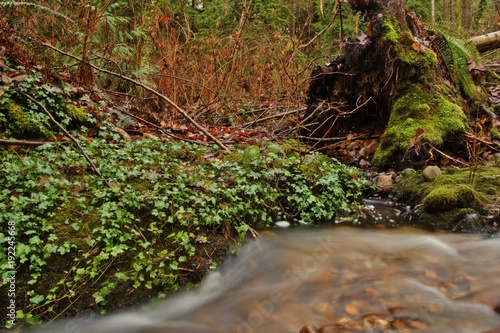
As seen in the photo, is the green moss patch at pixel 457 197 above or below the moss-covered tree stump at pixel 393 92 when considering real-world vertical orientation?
below

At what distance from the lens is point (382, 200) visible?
4.59m

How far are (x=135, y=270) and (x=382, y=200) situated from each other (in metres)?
3.14

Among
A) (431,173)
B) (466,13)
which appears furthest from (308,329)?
(466,13)

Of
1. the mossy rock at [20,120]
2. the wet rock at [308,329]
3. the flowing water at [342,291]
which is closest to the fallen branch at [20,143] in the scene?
the mossy rock at [20,120]

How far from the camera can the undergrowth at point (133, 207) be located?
2545 millimetres

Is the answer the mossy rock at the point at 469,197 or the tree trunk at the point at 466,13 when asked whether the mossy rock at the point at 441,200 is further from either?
the tree trunk at the point at 466,13

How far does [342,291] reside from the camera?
2654 millimetres

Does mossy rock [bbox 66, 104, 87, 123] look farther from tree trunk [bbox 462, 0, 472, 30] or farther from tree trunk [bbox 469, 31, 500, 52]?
tree trunk [bbox 462, 0, 472, 30]

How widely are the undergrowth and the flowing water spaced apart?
253 mm

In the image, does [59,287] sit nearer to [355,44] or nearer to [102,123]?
[102,123]

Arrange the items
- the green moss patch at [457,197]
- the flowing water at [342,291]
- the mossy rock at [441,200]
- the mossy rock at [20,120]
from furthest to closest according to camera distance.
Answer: the mossy rock at [20,120], the mossy rock at [441,200], the green moss patch at [457,197], the flowing water at [342,291]

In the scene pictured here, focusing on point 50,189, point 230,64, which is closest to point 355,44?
point 230,64

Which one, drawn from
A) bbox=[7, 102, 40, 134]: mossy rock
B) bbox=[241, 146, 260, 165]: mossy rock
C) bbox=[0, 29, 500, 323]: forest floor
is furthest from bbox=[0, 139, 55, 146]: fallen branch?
bbox=[241, 146, 260, 165]: mossy rock

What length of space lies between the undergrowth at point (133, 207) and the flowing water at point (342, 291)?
253 mm
